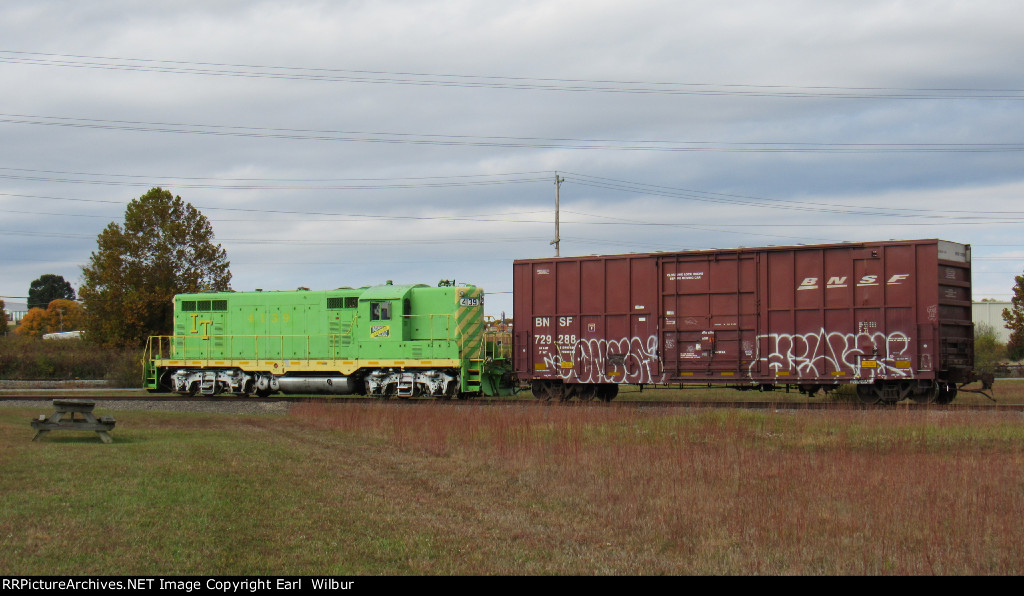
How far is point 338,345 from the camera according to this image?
26.8 metres

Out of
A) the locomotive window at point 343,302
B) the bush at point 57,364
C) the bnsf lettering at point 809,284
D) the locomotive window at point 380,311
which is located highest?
the bnsf lettering at point 809,284

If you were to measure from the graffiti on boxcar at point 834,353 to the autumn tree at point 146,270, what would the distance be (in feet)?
134

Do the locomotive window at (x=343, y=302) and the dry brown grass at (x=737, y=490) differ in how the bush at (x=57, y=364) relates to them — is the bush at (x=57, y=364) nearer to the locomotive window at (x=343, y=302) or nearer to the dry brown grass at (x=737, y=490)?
the locomotive window at (x=343, y=302)

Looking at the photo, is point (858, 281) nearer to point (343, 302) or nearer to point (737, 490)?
point (737, 490)

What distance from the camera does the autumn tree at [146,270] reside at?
5153 centimetres

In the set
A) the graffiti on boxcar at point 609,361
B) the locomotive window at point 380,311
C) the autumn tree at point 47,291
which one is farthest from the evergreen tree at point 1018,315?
the autumn tree at point 47,291

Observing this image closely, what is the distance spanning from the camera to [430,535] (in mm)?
7992

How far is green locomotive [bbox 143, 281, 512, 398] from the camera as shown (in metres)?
25.5

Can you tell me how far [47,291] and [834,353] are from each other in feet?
483

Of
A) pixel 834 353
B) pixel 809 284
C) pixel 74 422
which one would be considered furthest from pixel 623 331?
pixel 74 422

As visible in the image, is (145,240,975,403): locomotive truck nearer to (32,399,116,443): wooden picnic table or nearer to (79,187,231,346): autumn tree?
(32,399,116,443): wooden picnic table

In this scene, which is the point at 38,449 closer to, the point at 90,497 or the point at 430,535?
the point at 90,497

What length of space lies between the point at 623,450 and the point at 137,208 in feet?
158

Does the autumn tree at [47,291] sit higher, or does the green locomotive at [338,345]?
the autumn tree at [47,291]
